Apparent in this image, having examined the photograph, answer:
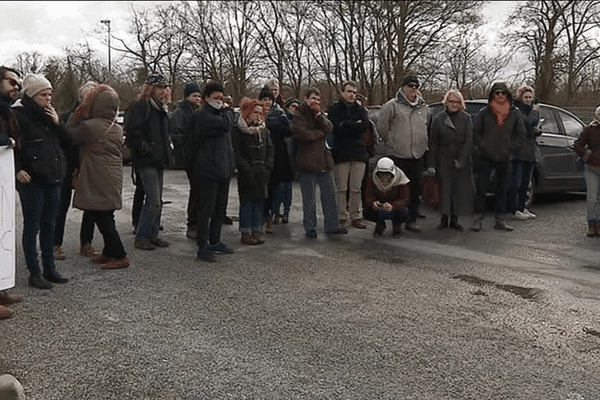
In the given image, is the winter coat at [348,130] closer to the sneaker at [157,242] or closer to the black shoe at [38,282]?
the sneaker at [157,242]

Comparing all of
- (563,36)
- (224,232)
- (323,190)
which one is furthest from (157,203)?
(563,36)

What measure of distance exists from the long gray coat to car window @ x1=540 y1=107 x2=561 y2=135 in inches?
110

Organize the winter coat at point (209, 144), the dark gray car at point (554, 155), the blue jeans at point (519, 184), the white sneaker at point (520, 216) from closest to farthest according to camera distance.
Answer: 1. the winter coat at point (209, 144)
2. the blue jeans at point (519, 184)
3. the white sneaker at point (520, 216)
4. the dark gray car at point (554, 155)

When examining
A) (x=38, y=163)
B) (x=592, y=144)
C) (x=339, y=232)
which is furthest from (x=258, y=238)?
(x=592, y=144)

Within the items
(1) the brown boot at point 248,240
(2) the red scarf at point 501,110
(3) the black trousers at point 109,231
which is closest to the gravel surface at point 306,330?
(3) the black trousers at point 109,231

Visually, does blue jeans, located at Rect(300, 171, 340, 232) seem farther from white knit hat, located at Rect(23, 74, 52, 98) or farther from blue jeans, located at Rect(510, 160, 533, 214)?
white knit hat, located at Rect(23, 74, 52, 98)

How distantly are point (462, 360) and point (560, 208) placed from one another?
730 centimetres

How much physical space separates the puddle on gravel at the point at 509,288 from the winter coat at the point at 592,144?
3042mm

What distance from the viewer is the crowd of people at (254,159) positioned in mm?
5762

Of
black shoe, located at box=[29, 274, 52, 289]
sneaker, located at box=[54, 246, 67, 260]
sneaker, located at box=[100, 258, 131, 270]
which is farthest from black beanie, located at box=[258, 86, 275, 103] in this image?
Result: black shoe, located at box=[29, 274, 52, 289]

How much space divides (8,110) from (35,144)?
384 mm

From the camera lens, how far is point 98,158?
6.32 metres

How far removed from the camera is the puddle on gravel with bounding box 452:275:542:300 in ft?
18.6

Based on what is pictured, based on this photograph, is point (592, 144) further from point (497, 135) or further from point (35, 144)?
point (35, 144)
